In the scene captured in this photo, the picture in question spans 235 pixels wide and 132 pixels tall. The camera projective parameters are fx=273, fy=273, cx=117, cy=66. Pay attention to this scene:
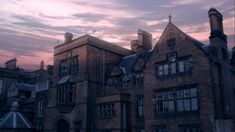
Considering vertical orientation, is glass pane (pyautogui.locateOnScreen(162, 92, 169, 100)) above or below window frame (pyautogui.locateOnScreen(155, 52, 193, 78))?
below

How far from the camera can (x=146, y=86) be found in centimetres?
3002

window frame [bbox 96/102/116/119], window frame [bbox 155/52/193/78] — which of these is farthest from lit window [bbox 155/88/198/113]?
window frame [bbox 96/102/116/119]

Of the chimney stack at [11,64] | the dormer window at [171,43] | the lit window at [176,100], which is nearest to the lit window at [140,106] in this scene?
the lit window at [176,100]

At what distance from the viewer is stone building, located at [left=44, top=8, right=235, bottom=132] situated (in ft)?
84.0

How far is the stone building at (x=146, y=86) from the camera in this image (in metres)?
25.6

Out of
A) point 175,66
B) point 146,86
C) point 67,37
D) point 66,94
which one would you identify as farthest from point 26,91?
point 175,66

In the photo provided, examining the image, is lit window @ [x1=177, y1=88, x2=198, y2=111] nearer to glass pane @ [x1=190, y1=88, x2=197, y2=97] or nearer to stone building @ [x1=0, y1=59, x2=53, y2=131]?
glass pane @ [x1=190, y1=88, x2=197, y2=97]

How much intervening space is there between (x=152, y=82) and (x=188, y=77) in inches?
172

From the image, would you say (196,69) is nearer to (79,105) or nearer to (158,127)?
(158,127)

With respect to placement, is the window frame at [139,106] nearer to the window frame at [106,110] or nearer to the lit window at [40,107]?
the window frame at [106,110]

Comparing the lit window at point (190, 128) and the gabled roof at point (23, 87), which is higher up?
the gabled roof at point (23, 87)

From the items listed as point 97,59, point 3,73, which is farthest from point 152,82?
point 3,73

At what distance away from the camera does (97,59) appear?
36656 millimetres

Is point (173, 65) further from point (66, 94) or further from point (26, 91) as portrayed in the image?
point (26, 91)
